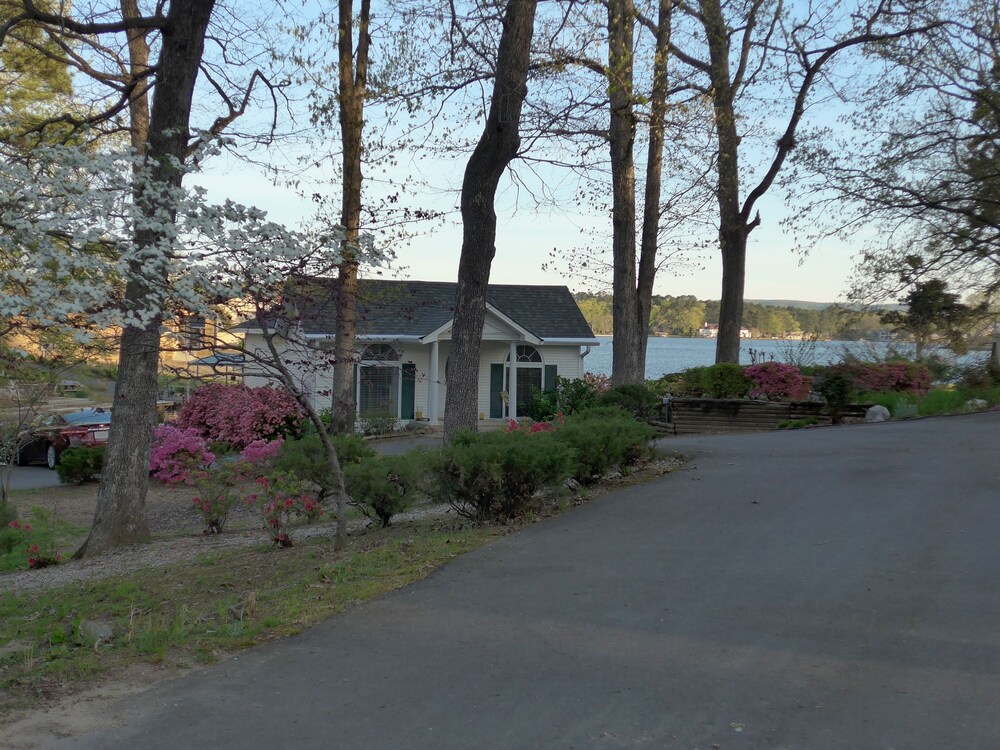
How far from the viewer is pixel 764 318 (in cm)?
6625

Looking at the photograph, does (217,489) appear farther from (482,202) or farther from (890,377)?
(890,377)

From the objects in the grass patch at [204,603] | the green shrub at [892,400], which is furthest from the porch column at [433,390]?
the grass patch at [204,603]

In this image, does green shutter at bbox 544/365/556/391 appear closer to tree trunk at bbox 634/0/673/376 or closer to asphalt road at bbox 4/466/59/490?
tree trunk at bbox 634/0/673/376

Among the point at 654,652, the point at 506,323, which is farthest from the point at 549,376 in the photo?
the point at 654,652

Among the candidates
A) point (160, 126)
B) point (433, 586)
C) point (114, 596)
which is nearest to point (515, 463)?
point (433, 586)

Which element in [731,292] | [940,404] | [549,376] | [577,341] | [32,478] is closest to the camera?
[940,404]

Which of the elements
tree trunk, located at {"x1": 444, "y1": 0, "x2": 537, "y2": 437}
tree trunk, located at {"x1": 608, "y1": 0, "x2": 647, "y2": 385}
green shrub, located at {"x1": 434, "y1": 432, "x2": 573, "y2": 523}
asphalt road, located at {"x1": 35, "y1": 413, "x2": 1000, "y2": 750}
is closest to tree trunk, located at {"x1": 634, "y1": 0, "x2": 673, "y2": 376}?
tree trunk, located at {"x1": 608, "y1": 0, "x2": 647, "y2": 385}

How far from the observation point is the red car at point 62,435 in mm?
22922

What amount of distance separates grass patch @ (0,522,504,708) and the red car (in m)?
13.8

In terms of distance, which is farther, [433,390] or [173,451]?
[433,390]

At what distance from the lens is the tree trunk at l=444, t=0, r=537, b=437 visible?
1208cm

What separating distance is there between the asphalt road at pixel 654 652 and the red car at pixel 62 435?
1708 centimetres

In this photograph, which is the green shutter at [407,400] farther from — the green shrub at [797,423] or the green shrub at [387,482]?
the green shrub at [387,482]

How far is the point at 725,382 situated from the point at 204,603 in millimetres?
16288
